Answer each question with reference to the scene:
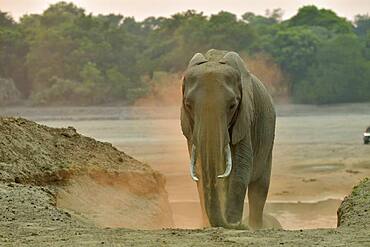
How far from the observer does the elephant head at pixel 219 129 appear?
292 inches

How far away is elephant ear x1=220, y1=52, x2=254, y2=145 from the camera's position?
26.2 ft

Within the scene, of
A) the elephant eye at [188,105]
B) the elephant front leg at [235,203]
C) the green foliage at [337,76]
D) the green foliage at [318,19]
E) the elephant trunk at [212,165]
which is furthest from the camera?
the green foliage at [318,19]

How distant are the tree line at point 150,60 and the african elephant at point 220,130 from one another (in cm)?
4073

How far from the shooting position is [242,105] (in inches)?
316

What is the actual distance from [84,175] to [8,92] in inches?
1607

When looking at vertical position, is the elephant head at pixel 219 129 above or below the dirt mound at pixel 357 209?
above

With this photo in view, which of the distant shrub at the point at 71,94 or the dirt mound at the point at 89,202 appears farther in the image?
the distant shrub at the point at 71,94

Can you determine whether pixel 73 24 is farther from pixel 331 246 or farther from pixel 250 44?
pixel 331 246

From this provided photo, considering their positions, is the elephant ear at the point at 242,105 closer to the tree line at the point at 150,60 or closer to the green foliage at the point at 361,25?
the tree line at the point at 150,60

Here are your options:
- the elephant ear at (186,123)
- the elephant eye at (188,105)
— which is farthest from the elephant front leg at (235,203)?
the elephant eye at (188,105)

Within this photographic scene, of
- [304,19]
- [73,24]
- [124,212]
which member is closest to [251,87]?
[124,212]

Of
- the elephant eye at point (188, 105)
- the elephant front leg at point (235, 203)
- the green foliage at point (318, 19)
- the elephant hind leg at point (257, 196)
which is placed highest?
the green foliage at point (318, 19)

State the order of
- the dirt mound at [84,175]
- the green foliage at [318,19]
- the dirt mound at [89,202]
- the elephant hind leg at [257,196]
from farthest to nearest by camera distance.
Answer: the green foliage at [318,19] < the elephant hind leg at [257,196] < the dirt mound at [84,175] < the dirt mound at [89,202]

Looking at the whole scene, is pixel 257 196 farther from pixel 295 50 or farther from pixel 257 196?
pixel 295 50
